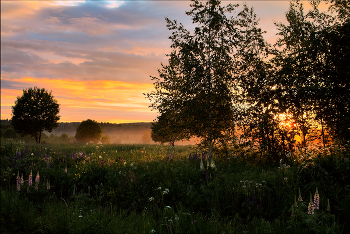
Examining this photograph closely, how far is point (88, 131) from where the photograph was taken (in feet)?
166

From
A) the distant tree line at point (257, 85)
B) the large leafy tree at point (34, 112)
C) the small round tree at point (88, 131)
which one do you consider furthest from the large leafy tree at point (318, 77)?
the small round tree at point (88, 131)

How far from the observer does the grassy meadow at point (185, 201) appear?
3869 mm

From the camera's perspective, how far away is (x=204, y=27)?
9.79m

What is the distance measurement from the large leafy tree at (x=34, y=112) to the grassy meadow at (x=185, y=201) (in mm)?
31668

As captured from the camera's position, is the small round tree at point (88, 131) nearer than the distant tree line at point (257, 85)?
No

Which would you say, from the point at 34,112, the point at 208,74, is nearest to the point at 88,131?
the point at 34,112

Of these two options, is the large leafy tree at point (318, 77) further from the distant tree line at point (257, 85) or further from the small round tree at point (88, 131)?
the small round tree at point (88, 131)

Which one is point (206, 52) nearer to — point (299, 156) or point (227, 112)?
point (227, 112)

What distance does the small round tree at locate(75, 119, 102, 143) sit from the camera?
50.7 m

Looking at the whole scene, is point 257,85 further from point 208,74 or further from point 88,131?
point 88,131

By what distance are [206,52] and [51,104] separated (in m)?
34.8

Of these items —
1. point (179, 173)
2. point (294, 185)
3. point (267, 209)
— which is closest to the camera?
point (267, 209)

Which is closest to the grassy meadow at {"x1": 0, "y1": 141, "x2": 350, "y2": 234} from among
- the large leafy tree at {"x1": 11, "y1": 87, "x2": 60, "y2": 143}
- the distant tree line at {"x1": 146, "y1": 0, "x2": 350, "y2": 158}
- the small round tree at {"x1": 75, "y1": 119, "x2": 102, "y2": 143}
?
the distant tree line at {"x1": 146, "y1": 0, "x2": 350, "y2": 158}

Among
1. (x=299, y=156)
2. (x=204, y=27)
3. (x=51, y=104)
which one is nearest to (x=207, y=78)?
(x=204, y=27)
